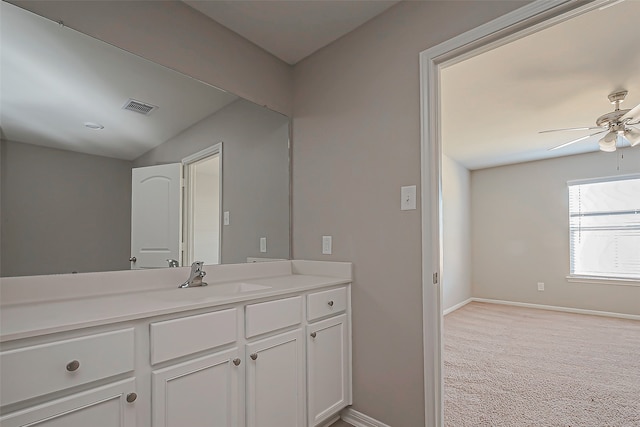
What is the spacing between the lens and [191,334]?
118cm

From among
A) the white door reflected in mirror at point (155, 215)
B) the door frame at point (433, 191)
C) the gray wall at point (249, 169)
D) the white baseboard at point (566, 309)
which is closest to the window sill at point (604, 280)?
the white baseboard at point (566, 309)

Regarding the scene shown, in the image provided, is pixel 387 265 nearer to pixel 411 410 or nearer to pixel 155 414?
pixel 411 410

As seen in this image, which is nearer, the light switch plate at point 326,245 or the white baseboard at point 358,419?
the white baseboard at point 358,419

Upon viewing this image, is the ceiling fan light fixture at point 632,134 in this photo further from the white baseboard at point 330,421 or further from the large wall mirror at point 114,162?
the white baseboard at point 330,421

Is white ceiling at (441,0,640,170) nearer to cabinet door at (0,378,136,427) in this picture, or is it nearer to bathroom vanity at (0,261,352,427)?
bathroom vanity at (0,261,352,427)

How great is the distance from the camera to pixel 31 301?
1247 mm

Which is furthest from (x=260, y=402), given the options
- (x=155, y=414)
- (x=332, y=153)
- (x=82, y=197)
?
(x=332, y=153)

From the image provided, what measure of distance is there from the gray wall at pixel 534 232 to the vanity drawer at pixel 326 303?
4678mm

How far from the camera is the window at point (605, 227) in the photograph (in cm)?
443

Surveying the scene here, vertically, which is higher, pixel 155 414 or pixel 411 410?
pixel 155 414

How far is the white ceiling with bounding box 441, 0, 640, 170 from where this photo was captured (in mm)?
1982

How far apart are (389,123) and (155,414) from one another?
5.64 ft

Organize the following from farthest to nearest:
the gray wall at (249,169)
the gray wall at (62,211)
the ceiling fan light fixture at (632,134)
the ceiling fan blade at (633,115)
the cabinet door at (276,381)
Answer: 1. the ceiling fan light fixture at (632,134)
2. the ceiling fan blade at (633,115)
3. the gray wall at (249,169)
4. the cabinet door at (276,381)
5. the gray wall at (62,211)

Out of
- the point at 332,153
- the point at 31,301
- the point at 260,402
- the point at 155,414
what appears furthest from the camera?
the point at 332,153
